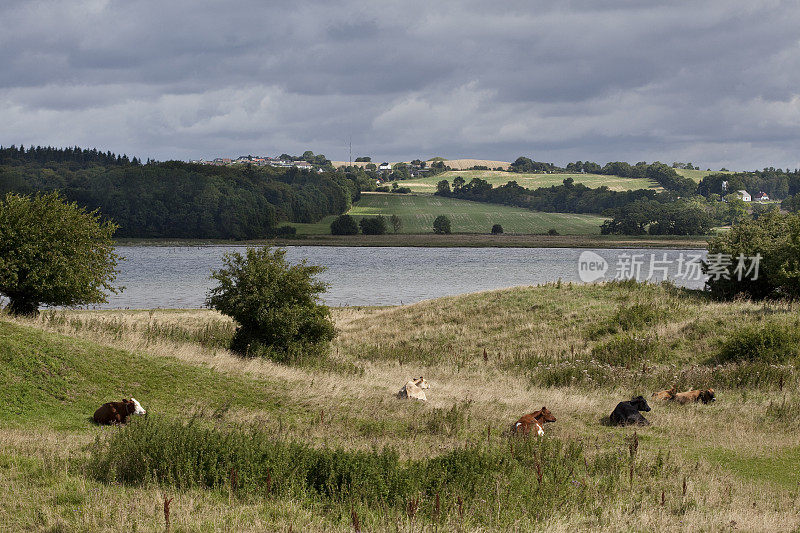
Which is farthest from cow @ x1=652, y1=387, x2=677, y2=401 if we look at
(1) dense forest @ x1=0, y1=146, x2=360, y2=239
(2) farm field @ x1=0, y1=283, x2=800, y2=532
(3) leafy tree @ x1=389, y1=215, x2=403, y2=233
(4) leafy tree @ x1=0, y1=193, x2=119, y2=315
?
(3) leafy tree @ x1=389, y1=215, x2=403, y2=233

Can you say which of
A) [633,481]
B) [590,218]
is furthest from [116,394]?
[590,218]

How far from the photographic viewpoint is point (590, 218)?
18488cm

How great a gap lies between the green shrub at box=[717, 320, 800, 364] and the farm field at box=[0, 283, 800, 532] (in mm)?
Answer: 101

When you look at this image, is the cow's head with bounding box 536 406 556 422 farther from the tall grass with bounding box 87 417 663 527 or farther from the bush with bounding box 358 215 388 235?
the bush with bounding box 358 215 388 235

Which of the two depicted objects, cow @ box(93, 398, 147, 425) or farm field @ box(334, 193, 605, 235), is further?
farm field @ box(334, 193, 605, 235)

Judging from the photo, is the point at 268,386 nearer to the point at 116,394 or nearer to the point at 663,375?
the point at 116,394

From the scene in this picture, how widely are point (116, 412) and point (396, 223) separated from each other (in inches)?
6008

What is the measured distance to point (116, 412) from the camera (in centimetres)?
1534

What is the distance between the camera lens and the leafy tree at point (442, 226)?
537 feet

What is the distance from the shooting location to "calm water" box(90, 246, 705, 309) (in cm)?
7006

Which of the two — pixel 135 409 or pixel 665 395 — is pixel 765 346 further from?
pixel 135 409

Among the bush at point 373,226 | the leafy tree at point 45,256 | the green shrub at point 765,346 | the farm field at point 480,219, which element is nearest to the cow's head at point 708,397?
the green shrub at point 765,346

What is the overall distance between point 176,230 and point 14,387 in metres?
144

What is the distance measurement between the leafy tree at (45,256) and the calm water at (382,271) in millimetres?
23818
